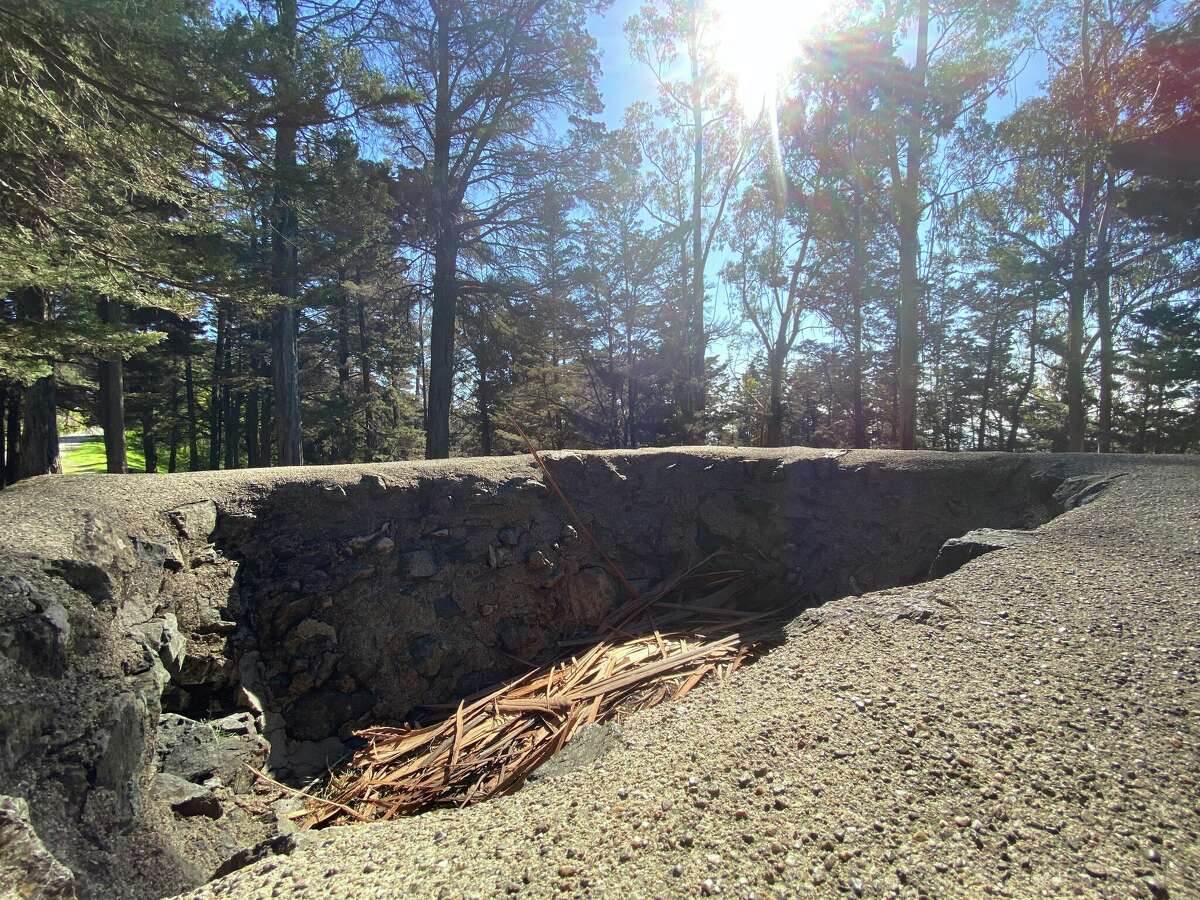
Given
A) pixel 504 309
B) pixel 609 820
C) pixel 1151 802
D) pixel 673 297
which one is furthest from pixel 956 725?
pixel 673 297

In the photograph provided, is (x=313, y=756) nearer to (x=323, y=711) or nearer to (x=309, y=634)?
(x=323, y=711)

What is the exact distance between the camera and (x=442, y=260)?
1041cm

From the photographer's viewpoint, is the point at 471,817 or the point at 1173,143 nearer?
the point at 471,817

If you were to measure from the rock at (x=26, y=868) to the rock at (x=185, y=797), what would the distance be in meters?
1.18

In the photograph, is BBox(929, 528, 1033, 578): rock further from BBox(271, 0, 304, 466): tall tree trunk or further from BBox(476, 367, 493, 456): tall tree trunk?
BBox(476, 367, 493, 456): tall tree trunk

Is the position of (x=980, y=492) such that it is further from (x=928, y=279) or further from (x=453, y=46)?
(x=928, y=279)

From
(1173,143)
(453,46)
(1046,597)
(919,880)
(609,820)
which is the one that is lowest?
(609,820)

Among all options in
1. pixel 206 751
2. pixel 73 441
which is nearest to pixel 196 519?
pixel 206 751

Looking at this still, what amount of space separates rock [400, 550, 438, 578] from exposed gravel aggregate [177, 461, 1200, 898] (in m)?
2.84

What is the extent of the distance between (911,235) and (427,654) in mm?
10824

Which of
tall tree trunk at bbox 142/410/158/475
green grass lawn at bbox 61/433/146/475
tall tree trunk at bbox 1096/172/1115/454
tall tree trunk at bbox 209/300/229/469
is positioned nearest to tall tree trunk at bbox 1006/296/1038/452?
tall tree trunk at bbox 1096/172/1115/454

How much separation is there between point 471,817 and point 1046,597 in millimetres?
2261

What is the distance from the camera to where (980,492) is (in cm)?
440

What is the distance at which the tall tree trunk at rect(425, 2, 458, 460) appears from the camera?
1012 centimetres
